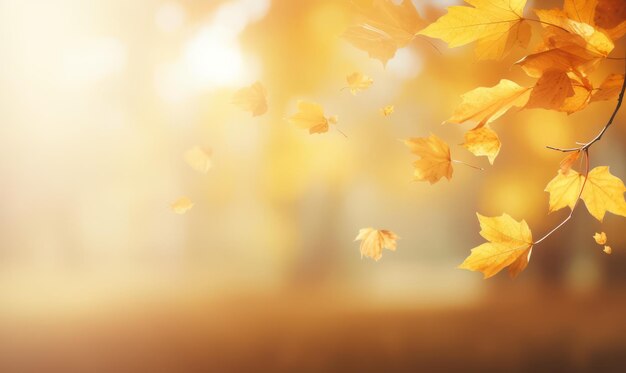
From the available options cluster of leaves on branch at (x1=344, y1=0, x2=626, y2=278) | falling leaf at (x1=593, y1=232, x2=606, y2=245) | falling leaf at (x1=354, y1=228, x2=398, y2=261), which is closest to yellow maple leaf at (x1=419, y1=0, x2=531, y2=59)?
cluster of leaves on branch at (x1=344, y1=0, x2=626, y2=278)

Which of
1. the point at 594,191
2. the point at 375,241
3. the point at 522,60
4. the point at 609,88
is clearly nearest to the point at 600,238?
the point at 375,241

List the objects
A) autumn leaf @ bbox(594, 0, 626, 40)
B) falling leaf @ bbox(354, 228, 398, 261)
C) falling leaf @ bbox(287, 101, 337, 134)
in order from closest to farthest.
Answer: autumn leaf @ bbox(594, 0, 626, 40), falling leaf @ bbox(287, 101, 337, 134), falling leaf @ bbox(354, 228, 398, 261)

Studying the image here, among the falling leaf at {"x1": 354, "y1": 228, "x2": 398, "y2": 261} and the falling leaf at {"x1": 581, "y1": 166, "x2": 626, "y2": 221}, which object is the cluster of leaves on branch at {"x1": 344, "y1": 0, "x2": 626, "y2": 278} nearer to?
the falling leaf at {"x1": 581, "y1": 166, "x2": 626, "y2": 221}

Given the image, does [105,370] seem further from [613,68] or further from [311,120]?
[613,68]

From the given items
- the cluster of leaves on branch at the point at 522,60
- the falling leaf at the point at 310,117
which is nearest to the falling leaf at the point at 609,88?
the cluster of leaves on branch at the point at 522,60

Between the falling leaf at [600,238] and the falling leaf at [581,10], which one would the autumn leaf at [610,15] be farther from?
the falling leaf at [600,238]

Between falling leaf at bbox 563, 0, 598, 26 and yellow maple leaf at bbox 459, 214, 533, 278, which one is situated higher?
falling leaf at bbox 563, 0, 598, 26

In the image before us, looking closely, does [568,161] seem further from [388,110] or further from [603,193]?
[388,110]
